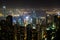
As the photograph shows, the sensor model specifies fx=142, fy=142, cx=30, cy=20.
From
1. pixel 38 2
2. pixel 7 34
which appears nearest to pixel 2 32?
pixel 7 34

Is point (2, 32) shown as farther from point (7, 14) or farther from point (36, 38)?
point (36, 38)

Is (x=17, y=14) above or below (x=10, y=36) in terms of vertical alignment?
above

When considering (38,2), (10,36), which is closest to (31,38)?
(10,36)

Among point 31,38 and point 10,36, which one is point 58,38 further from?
point 10,36

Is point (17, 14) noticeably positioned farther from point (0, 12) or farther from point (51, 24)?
point (51, 24)

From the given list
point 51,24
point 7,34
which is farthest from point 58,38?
point 7,34

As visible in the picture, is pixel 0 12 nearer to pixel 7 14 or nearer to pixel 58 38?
pixel 7 14

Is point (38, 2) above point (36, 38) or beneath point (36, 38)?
above

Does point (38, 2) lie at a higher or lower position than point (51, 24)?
higher
